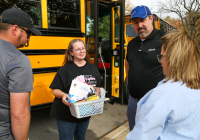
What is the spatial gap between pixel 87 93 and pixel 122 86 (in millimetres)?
2578

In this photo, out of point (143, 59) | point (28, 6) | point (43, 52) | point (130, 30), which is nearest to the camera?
point (143, 59)

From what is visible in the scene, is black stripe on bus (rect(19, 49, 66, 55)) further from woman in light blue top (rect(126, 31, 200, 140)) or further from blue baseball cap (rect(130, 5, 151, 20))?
woman in light blue top (rect(126, 31, 200, 140))

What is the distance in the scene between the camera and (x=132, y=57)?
2.01 meters

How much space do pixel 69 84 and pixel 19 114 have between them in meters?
0.77

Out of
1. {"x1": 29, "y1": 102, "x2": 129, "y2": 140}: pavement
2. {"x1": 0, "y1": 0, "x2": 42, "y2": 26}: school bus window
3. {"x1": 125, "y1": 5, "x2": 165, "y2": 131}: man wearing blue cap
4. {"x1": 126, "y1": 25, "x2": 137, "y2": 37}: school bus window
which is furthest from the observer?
{"x1": 126, "y1": 25, "x2": 137, "y2": 37}: school bus window

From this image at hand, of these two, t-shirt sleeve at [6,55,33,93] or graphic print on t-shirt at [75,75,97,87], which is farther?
graphic print on t-shirt at [75,75,97,87]

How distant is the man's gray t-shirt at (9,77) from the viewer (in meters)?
1.11

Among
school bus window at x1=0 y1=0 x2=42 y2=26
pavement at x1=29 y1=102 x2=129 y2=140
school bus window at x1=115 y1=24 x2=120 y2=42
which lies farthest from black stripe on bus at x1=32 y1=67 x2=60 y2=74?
school bus window at x1=115 y1=24 x2=120 y2=42

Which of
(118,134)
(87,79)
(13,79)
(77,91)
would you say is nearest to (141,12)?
(87,79)

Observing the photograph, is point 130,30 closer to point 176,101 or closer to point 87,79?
point 87,79

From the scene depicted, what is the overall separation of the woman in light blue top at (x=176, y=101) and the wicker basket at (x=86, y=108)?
82 centimetres

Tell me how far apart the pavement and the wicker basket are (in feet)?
4.11

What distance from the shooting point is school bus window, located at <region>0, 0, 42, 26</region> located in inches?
95.3

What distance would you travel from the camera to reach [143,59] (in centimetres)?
190
